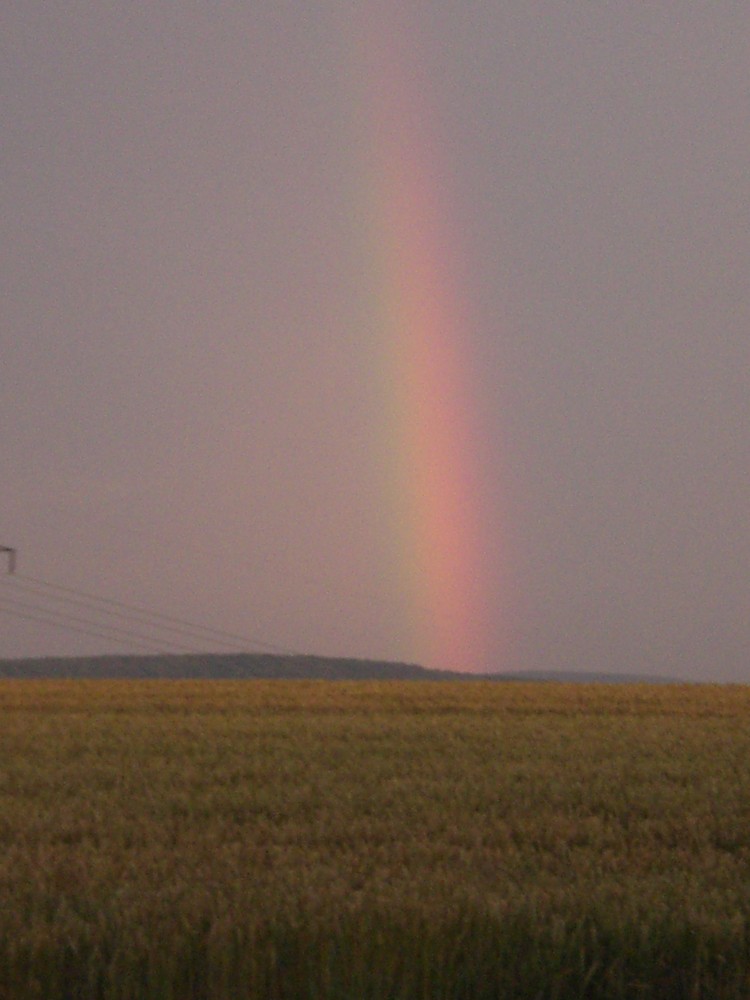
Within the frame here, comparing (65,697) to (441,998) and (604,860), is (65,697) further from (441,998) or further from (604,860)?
(441,998)

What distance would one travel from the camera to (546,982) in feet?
13.5

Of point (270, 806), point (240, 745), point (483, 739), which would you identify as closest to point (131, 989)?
point (270, 806)

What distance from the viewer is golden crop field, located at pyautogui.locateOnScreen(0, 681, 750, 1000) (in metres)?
4.10

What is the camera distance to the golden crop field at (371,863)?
161 inches

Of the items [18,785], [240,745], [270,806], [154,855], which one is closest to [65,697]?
[240,745]

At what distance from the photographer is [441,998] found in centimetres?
406

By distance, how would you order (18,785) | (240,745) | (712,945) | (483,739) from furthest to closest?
(483,739) → (240,745) → (18,785) → (712,945)

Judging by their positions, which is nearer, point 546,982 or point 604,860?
point 546,982

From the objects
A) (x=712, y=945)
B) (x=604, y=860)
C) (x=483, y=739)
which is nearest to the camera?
(x=712, y=945)

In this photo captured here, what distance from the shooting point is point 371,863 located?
582 centimetres

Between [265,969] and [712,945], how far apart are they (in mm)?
1637

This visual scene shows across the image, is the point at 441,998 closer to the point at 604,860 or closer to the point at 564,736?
the point at 604,860

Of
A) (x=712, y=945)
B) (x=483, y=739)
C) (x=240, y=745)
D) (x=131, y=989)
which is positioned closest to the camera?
(x=131, y=989)

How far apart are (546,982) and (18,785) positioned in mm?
5853
